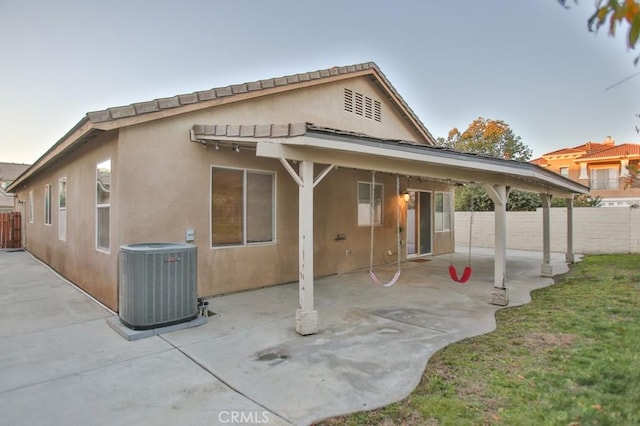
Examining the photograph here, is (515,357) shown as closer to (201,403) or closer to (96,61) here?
(201,403)

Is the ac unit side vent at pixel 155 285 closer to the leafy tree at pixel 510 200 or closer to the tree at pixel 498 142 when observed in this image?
the leafy tree at pixel 510 200

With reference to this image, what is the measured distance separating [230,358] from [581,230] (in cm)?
1558

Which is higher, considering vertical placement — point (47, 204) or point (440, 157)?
point (440, 157)

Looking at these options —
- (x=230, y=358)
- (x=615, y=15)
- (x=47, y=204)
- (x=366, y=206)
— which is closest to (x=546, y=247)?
(x=366, y=206)

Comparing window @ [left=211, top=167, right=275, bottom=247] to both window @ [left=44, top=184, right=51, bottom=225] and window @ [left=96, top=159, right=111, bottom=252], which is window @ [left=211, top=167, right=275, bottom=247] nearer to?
window @ [left=96, top=159, right=111, bottom=252]

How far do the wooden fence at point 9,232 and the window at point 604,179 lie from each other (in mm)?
38369

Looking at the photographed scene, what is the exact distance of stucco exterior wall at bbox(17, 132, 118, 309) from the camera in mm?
5922

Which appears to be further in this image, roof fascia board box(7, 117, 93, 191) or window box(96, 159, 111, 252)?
window box(96, 159, 111, 252)

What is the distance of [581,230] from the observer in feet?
47.0

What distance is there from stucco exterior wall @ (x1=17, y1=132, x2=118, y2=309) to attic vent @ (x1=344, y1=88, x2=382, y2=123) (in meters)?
6.15

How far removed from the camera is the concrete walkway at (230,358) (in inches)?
117

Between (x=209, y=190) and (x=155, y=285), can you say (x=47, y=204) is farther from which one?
(x=155, y=285)

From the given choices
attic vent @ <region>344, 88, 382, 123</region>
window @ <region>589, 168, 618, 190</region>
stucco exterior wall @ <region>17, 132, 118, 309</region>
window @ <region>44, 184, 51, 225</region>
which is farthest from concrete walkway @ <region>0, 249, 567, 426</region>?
window @ <region>589, 168, 618, 190</region>

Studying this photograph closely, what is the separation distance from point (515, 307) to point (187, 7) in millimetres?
10517
